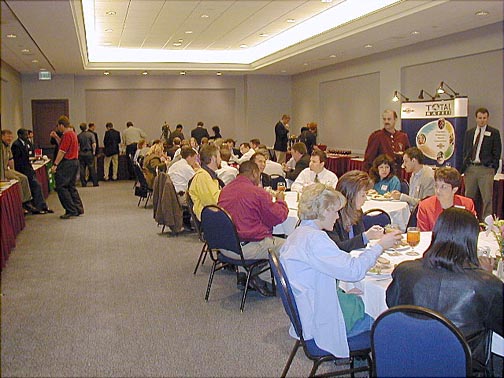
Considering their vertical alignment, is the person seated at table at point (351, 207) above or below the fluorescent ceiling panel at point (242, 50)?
below

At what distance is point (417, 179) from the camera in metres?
5.43

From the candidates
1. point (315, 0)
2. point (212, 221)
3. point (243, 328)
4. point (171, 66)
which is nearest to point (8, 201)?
point (212, 221)

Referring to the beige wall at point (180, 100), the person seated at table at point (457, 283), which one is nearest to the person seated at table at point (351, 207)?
the person seated at table at point (457, 283)

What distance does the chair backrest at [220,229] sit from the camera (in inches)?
168

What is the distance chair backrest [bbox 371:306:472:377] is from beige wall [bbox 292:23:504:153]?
739 centimetres

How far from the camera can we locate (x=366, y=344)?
281cm

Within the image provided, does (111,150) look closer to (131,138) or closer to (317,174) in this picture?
(131,138)

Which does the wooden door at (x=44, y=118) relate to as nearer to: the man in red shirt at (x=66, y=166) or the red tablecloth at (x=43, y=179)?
the red tablecloth at (x=43, y=179)

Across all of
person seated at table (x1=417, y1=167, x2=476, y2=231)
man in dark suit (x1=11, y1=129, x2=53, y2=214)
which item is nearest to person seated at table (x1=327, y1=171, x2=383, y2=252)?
person seated at table (x1=417, y1=167, x2=476, y2=231)

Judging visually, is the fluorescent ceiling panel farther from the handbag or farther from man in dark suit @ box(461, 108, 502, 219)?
the handbag

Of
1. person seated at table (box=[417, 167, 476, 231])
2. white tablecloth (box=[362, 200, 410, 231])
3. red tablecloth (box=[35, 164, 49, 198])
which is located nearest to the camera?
person seated at table (box=[417, 167, 476, 231])

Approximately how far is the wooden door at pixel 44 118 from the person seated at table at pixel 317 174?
36.2 ft

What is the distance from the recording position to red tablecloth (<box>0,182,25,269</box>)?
596cm

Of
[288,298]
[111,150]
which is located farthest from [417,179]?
[111,150]
